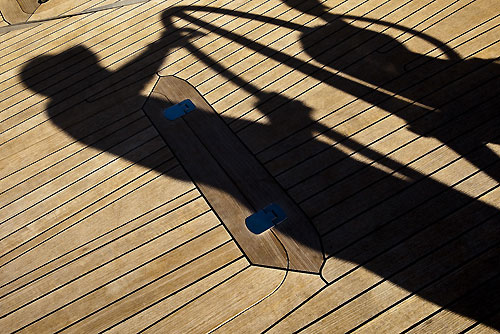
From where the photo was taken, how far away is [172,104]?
4.33 m

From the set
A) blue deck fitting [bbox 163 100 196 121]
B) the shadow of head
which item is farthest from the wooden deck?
blue deck fitting [bbox 163 100 196 121]

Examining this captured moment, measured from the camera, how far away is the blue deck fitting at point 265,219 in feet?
11.1

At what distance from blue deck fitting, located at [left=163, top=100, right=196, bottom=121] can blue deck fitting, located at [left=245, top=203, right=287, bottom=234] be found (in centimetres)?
125

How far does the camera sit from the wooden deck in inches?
120

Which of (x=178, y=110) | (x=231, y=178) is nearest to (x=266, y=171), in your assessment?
(x=231, y=178)

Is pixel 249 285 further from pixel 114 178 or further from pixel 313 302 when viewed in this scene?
pixel 114 178

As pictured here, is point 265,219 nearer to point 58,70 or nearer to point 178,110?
point 178,110

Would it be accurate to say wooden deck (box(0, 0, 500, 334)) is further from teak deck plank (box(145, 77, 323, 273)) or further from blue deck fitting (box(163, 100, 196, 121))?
blue deck fitting (box(163, 100, 196, 121))

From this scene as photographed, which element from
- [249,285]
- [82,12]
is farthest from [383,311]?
[82,12]

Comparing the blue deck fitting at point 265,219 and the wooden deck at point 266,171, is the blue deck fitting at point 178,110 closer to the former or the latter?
the wooden deck at point 266,171

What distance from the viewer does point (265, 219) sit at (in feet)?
11.2

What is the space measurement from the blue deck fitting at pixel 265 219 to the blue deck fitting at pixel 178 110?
125 cm

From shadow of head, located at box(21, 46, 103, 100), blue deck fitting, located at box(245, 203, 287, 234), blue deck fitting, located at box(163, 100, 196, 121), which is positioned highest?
shadow of head, located at box(21, 46, 103, 100)

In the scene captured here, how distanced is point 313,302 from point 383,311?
1.35 feet
